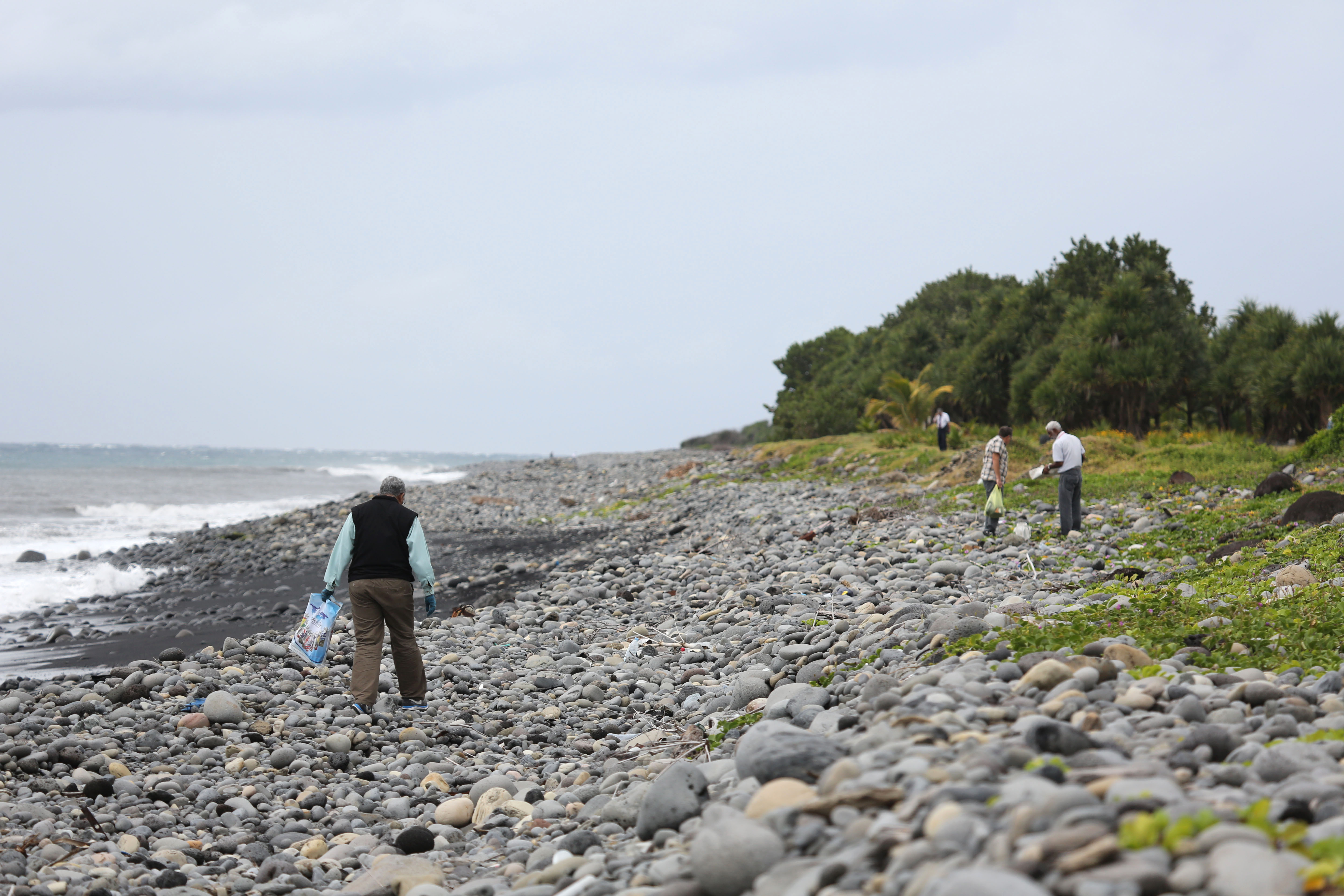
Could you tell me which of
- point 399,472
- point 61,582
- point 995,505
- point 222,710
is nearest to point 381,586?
point 222,710

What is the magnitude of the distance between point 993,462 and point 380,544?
9.72 m

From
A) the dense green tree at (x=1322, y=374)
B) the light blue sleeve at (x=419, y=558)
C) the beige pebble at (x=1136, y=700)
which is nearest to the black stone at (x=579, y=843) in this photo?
the beige pebble at (x=1136, y=700)

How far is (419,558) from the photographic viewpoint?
840 cm

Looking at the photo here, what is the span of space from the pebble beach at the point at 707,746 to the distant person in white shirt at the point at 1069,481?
→ 0.30 metres

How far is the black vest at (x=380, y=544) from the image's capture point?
827 cm

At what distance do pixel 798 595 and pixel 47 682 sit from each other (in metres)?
8.45

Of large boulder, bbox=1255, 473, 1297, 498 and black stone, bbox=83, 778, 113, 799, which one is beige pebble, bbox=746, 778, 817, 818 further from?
large boulder, bbox=1255, 473, 1297, 498

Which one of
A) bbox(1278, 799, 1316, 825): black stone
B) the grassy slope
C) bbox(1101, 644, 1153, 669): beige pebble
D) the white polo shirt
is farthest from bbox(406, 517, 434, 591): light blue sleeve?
the white polo shirt

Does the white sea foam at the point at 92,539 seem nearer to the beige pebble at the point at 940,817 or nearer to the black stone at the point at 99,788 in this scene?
the black stone at the point at 99,788

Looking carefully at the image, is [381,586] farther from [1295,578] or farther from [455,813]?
[1295,578]

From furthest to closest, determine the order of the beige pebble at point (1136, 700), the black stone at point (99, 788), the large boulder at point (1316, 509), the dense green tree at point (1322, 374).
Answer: the dense green tree at point (1322, 374)
the large boulder at point (1316, 509)
the black stone at point (99, 788)
the beige pebble at point (1136, 700)

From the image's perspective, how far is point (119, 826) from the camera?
19.3ft

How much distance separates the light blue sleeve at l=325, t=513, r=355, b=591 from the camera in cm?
824

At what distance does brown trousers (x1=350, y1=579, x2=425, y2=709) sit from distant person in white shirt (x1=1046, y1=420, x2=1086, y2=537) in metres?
9.05
